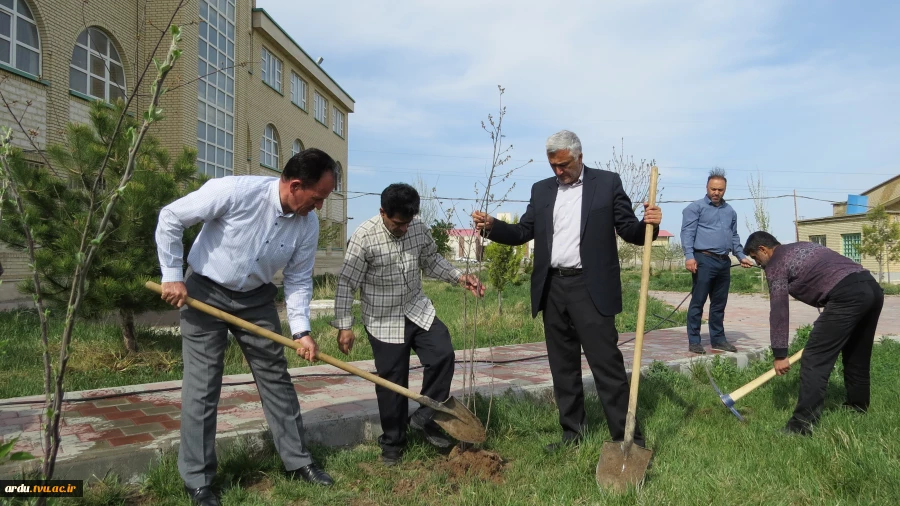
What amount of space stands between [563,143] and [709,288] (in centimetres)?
370

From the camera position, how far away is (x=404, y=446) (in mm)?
3725

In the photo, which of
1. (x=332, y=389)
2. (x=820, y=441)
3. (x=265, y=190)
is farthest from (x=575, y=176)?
(x=332, y=389)

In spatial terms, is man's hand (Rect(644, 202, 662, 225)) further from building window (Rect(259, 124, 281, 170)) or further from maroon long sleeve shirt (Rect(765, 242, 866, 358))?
building window (Rect(259, 124, 281, 170))

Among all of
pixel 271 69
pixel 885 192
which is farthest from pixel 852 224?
pixel 271 69

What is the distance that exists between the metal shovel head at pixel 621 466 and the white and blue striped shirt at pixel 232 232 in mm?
2017

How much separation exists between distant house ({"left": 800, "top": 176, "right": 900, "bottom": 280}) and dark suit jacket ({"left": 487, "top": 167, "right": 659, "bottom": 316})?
1205 inches

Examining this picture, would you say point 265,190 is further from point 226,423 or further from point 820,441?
point 820,441

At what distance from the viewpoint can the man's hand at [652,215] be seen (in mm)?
3396

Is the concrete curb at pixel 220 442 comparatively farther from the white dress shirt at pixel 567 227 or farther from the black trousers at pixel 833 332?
the black trousers at pixel 833 332

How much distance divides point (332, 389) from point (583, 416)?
2058mm

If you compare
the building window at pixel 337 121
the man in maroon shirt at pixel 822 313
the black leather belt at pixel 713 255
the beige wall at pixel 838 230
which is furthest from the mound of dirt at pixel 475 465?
the beige wall at pixel 838 230

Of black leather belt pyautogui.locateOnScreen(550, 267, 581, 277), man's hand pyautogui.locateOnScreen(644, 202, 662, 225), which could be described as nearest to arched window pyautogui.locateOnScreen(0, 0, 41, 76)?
black leather belt pyautogui.locateOnScreen(550, 267, 581, 277)

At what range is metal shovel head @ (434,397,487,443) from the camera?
11.4ft

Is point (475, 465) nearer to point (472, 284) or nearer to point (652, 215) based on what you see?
point (472, 284)
